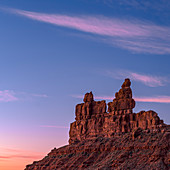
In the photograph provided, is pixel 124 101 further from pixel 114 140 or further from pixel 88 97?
pixel 88 97

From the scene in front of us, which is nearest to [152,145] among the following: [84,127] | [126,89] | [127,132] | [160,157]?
[160,157]

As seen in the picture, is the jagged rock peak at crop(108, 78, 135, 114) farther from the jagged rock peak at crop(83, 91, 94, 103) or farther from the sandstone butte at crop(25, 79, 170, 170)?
the jagged rock peak at crop(83, 91, 94, 103)

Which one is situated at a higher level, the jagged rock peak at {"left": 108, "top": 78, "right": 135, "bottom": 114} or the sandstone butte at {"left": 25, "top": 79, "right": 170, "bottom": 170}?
the jagged rock peak at {"left": 108, "top": 78, "right": 135, "bottom": 114}

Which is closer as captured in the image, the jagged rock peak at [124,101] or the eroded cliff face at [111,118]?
the eroded cliff face at [111,118]

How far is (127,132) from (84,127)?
21.2m

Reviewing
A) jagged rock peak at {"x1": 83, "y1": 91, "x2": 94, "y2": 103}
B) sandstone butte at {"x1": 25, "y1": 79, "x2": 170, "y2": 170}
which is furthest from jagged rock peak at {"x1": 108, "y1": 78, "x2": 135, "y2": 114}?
jagged rock peak at {"x1": 83, "y1": 91, "x2": 94, "y2": 103}

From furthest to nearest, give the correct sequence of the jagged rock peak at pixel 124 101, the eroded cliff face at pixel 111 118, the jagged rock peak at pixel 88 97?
the jagged rock peak at pixel 88 97 < the jagged rock peak at pixel 124 101 < the eroded cliff face at pixel 111 118

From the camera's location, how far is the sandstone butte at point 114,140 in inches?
4050

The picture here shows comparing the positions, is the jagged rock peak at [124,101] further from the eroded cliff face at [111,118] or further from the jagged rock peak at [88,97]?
the jagged rock peak at [88,97]

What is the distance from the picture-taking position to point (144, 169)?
97562 mm

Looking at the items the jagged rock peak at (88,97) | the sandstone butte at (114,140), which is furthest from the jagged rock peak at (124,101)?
the jagged rock peak at (88,97)

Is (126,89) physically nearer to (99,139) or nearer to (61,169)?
(99,139)

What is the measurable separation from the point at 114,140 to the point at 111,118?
10.3 metres

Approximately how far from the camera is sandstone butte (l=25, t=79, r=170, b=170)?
102875 millimetres
